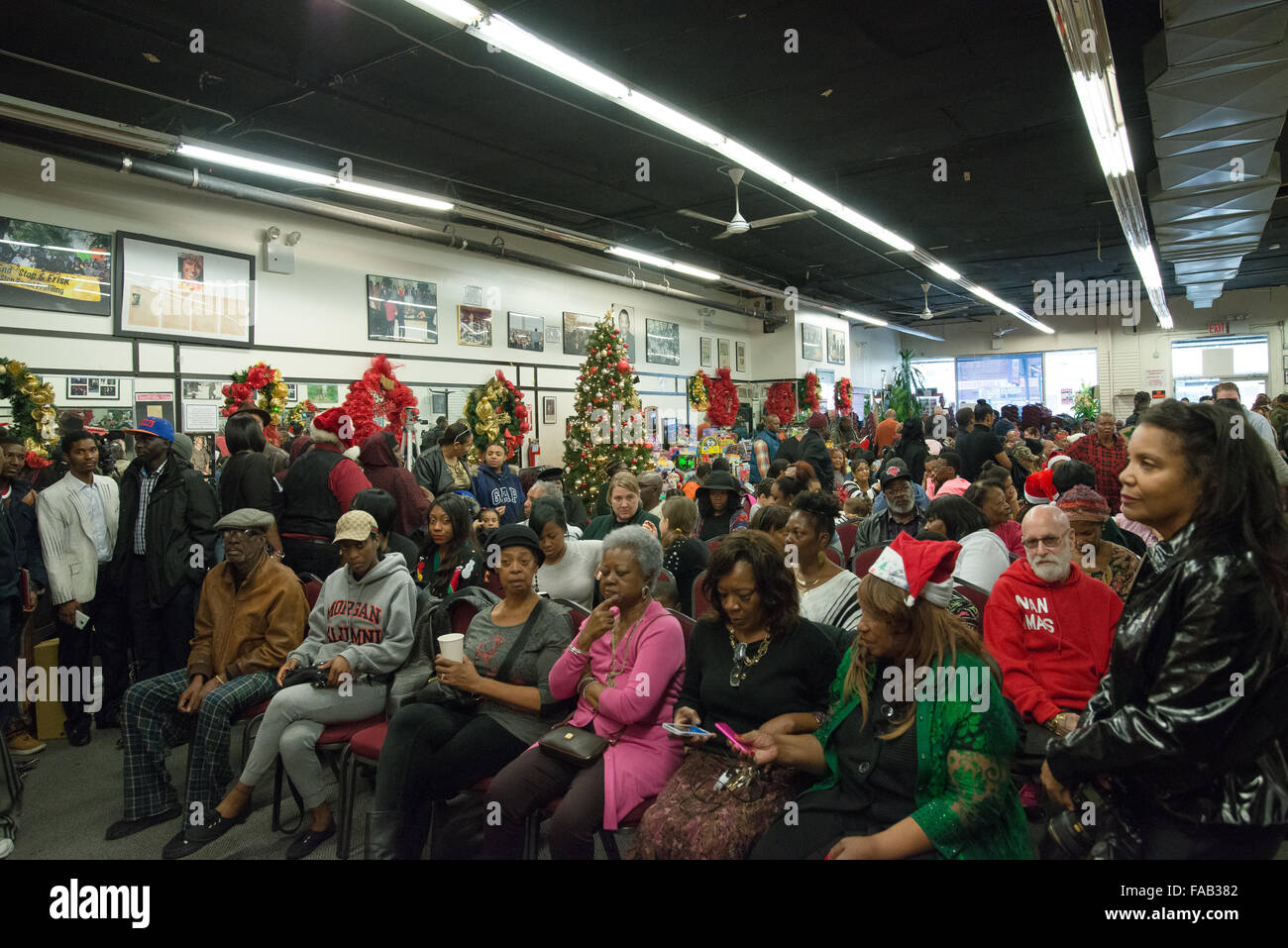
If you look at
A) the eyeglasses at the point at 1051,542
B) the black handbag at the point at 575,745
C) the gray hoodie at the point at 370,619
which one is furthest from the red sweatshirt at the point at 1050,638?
the gray hoodie at the point at 370,619

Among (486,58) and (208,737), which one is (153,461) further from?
(486,58)

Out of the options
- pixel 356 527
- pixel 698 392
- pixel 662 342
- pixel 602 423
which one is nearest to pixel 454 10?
pixel 356 527

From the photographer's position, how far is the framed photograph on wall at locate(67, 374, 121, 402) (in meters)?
6.15

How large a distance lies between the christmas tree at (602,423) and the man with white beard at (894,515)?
13.7 feet

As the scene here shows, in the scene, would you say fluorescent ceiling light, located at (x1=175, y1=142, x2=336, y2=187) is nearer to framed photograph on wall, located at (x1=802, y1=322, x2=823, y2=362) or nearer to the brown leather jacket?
the brown leather jacket

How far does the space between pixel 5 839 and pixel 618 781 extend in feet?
9.49

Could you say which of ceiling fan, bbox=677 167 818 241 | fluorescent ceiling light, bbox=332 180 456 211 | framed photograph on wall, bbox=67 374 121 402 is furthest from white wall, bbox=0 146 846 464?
ceiling fan, bbox=677 167 818 241

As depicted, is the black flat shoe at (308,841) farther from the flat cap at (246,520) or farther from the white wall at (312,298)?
the white wall at (312,298)

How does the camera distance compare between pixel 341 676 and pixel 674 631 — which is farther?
pixel 341 676

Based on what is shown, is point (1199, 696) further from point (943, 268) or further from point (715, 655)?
point (943, 268)

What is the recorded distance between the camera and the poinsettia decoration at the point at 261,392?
264 inches

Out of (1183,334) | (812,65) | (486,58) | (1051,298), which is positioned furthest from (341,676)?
(1183,334)
